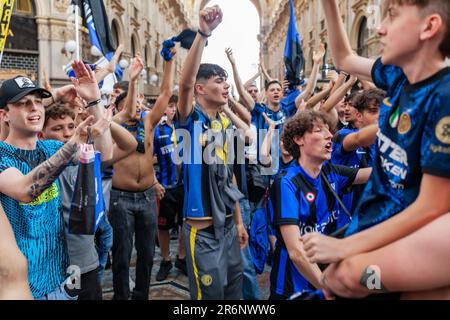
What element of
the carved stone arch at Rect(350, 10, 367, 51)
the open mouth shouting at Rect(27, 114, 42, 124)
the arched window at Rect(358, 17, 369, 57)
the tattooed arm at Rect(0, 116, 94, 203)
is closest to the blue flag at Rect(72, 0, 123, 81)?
the open mouth shouting at Rect(27, 114, 42, 124)

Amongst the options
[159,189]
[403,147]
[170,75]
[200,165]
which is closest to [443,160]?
[403,147]

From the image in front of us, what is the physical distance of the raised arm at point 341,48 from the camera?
1633 millimetres

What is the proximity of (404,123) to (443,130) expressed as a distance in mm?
143

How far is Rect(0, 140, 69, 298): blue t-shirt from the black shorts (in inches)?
118

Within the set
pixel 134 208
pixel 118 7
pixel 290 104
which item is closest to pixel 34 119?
pixel 134 208

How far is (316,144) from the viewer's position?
8.17ft

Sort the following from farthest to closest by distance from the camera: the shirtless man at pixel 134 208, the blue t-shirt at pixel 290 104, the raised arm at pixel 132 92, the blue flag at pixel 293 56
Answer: the blue flag at pixel 293 56 → the blue t-shirt at pixel 290 104 → the shirtless man at pixel 134 208 → the raised arm at pixel 132 92

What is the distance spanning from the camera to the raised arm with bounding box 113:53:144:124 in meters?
3.77

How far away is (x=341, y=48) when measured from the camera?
1.70 m

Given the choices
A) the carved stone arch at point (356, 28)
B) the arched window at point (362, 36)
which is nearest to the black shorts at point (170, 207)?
the arched window at point (362, 36)

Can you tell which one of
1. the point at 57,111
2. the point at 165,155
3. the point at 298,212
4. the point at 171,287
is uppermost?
the point at 57,111

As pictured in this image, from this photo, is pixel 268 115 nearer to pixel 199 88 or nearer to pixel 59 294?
pixel 199 88

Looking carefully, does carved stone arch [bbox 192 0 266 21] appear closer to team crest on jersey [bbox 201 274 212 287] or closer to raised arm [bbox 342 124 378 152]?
raised arm [bbox 342 124 378 152]

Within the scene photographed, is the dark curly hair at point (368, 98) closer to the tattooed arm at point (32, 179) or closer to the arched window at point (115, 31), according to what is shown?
the tattooed arm at point (32, 179)
